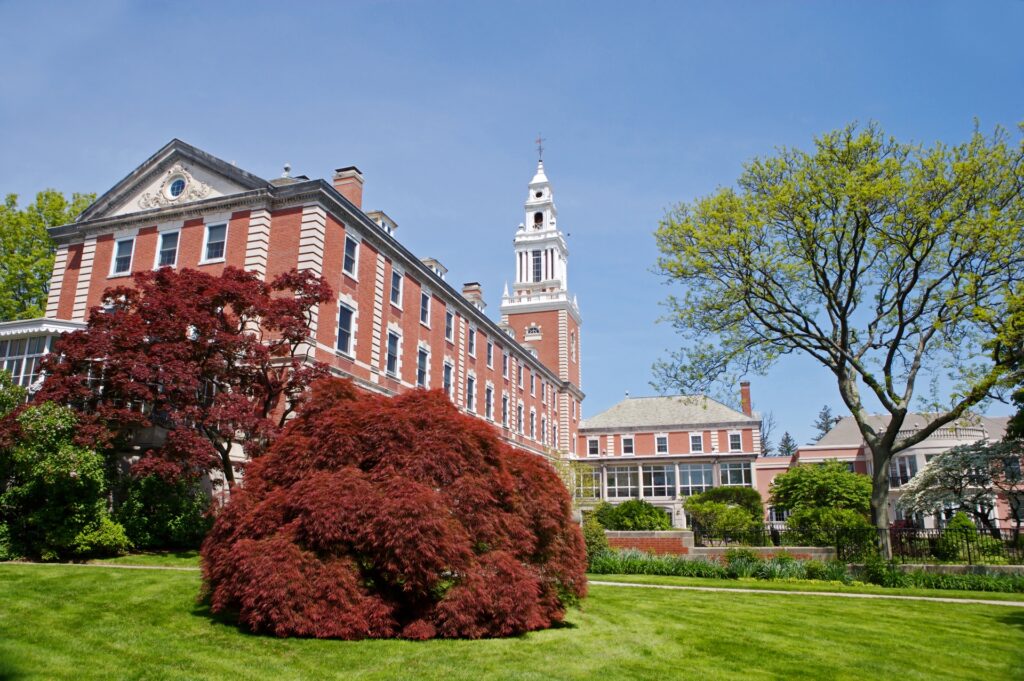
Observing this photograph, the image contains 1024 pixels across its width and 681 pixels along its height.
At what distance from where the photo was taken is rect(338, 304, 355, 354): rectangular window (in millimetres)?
26984

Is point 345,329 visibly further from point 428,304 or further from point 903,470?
point 903,470

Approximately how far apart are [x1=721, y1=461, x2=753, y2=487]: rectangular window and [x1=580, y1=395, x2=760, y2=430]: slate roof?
4.00 metres

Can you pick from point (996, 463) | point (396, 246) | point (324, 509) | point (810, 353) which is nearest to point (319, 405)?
point (324, 509)

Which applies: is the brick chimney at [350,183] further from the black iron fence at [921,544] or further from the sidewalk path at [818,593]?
the black iron fence at [921,544]

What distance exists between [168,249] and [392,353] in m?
10.1

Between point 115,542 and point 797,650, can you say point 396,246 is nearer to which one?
point 115,542

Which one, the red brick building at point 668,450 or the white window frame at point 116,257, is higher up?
the white window frame at point 116,257

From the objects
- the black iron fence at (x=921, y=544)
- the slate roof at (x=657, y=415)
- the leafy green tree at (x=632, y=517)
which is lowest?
the black iron fence at (x=921, y=544)

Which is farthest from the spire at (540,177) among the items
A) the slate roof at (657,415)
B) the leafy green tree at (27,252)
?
the leafy green tree at (27,252)

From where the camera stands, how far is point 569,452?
6209cm

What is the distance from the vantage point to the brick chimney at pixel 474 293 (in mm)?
48272

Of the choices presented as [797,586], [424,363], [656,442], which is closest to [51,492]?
[424,363]

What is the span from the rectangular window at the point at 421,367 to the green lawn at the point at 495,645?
20022 mm

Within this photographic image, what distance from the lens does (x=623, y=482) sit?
65.6 meters
